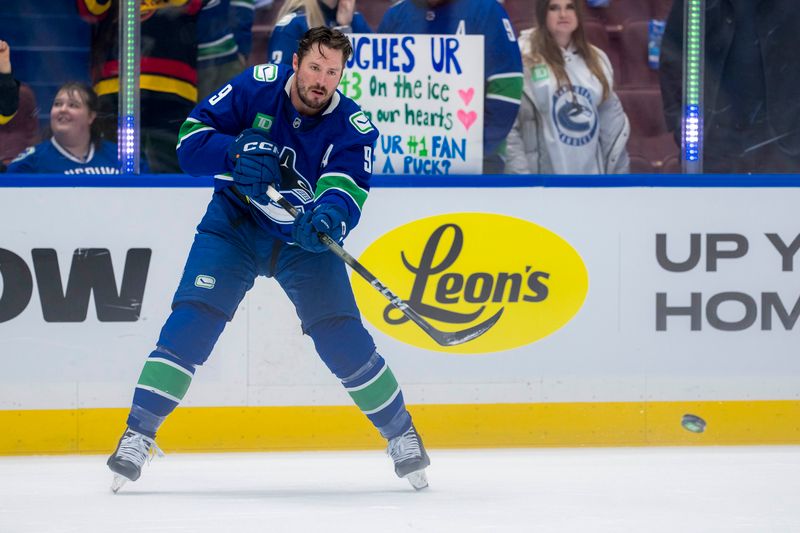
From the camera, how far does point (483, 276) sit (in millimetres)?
4570

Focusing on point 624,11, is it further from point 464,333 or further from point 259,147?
point 259,147

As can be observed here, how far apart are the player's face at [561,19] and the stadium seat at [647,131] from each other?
26 cm

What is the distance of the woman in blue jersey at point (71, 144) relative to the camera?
444 cm

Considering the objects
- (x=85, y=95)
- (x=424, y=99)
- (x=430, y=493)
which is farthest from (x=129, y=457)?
(x=424, y=99)

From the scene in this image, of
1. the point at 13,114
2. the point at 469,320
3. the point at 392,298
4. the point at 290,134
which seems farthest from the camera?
the point at 469,320

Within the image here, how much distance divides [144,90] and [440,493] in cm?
172

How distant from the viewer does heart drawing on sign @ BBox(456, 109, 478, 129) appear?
183 inches

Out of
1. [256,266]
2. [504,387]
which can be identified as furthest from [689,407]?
[256,266]

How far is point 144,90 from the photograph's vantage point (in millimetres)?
4496

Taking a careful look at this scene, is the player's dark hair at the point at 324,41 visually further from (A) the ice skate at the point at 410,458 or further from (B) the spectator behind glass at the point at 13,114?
(B) the spectator behind glass at the point at 13,114

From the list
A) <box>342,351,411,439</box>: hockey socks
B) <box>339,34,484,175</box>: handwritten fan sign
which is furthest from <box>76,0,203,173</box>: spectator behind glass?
<box>342,351,411,439</box>: hockey socks

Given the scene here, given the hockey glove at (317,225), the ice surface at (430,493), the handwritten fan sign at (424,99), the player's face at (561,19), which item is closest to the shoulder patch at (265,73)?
the hockey glove at (317,225)

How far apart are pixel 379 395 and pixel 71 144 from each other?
1476 millimetres

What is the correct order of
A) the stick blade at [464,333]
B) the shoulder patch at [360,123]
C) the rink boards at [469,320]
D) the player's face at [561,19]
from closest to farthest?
the shoulder patch at [360,123] < the stick blade at [464,333] < the rink boards at [469,320] < the player's face at [561,19]
